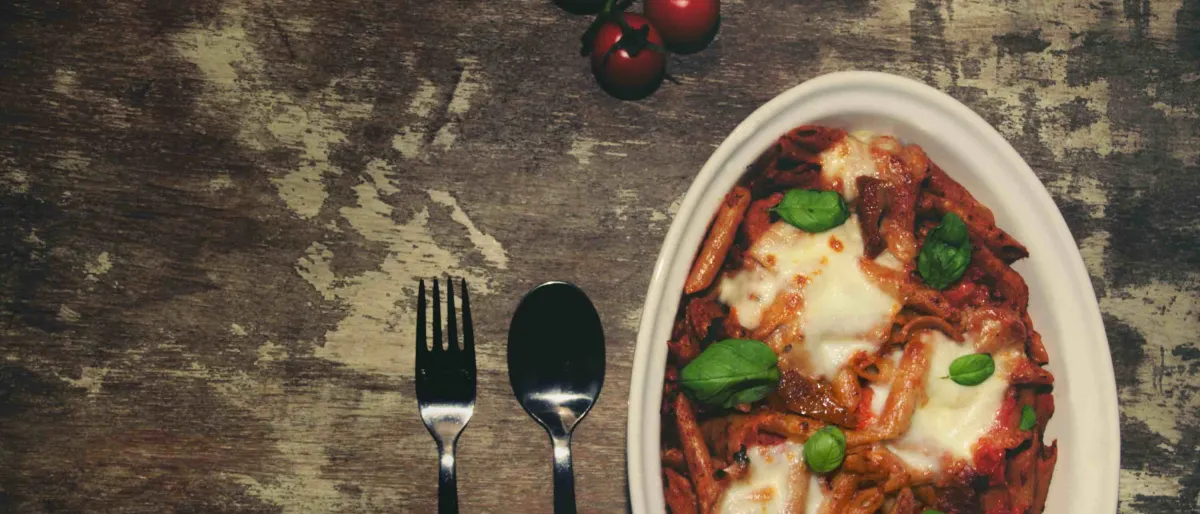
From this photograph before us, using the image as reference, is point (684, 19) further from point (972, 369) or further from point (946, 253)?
point (972, 369)

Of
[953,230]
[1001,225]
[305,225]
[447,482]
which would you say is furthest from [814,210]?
[305,225]

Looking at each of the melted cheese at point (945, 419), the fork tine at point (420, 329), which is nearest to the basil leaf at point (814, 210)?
the melted cheese at point (945, 419)

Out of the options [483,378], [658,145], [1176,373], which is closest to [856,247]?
[658,145]

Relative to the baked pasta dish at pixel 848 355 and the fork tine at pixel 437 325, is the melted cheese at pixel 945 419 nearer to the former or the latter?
the baked pasta dish at pixel 848 355

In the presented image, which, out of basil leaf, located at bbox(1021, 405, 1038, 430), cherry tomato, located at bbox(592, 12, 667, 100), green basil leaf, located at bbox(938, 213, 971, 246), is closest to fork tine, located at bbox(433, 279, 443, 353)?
cherry tomato, located at bbox(592, 12, 667, 100)

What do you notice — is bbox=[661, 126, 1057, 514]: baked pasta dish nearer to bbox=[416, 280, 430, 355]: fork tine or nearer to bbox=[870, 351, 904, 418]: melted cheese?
bbox=[870, 351, 904, 418]: melted cheese
